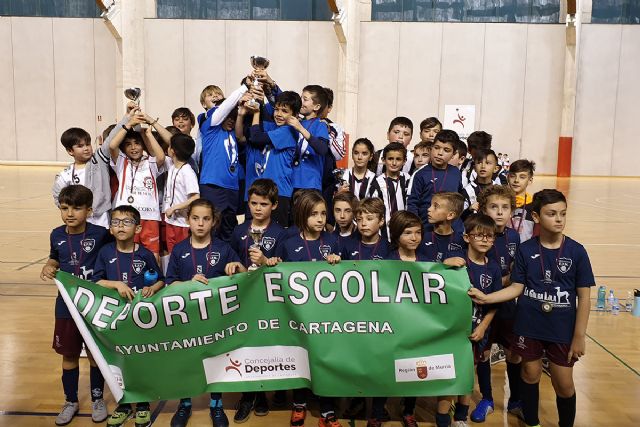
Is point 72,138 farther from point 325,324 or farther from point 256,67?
point 325,324

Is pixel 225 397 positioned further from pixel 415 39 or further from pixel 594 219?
pixel 415 39

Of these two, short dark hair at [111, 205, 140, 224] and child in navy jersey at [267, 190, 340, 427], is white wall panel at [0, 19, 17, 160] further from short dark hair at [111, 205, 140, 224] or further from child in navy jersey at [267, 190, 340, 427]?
child in navy jersey at [267, 190, 340, 427]

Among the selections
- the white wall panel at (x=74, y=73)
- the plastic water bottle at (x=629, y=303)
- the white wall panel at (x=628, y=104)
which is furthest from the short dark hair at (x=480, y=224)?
the white wall panel at (x=74, y=73)

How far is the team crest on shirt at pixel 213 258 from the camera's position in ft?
14.2

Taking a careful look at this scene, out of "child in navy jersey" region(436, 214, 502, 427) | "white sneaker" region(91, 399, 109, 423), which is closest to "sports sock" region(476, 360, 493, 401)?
"child in navy jersey" region(436, 214, 502, 427)

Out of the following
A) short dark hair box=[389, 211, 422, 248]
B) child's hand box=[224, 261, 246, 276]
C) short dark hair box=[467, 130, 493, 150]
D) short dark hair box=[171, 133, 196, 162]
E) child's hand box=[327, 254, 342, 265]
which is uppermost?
short dark hair box=[467, 130, 493, 150]

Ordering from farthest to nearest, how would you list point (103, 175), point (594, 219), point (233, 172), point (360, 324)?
point (594, 219), point (233, 172), point (103, 175), point (360, 324)

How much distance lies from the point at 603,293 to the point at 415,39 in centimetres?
1771

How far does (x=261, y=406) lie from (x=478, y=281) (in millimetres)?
1750

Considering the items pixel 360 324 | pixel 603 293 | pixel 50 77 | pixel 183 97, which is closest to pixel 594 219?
pixel 603 293

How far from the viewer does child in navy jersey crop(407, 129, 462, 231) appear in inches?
214

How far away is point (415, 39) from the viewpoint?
76.0ft

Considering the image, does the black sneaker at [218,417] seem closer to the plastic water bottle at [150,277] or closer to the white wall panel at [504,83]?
the plastic water bottle at [150,277]

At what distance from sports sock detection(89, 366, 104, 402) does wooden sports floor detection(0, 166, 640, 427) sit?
0.17m
